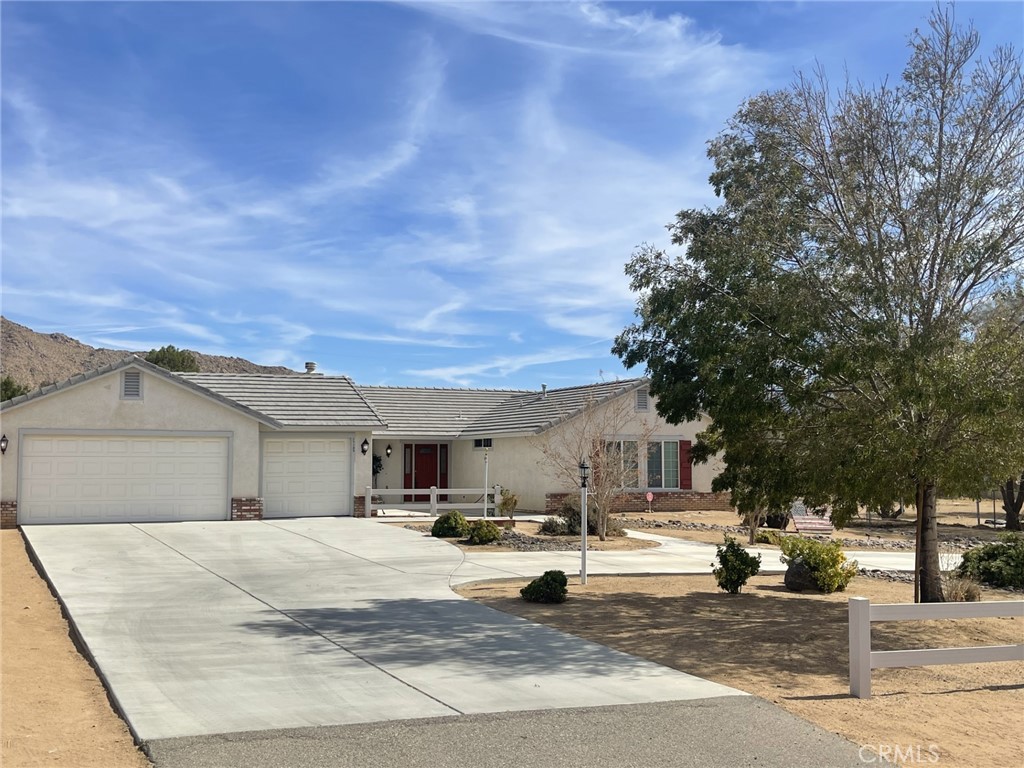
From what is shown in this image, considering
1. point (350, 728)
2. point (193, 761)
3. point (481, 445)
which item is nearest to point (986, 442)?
point (350, 728)

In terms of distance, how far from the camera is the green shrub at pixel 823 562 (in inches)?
631

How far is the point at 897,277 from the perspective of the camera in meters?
12.3

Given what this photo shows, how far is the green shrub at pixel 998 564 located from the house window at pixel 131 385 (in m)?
19.9

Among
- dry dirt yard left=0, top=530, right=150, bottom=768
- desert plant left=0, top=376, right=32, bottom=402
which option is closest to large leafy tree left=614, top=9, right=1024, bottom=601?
dry dirt yard left=0, top=530, right=150, bottom=768

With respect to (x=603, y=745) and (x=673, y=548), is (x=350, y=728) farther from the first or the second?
(x=673, y=548)

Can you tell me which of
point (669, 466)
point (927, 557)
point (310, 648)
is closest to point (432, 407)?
point (669, 466)

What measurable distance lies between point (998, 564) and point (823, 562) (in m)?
3.85

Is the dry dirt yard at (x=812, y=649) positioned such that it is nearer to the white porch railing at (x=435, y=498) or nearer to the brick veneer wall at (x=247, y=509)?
the white porch railing at (x=435, y=498)

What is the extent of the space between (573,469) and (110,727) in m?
21.0

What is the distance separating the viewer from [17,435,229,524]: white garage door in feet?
77.4

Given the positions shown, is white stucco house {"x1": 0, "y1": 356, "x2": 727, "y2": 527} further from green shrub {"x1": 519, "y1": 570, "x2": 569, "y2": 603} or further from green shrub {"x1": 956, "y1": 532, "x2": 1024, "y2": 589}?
green shrub {"x1": 519, "y1": 570, "x2": 569, "y2": 603}

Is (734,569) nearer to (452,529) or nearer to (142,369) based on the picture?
(452,529)

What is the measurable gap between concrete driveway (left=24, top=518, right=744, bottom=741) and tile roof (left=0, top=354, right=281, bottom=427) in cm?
672

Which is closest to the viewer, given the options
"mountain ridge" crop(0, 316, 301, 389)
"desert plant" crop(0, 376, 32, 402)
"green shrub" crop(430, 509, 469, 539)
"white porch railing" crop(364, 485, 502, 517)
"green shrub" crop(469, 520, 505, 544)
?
"green shrub" crop(469, 520, 505, 544)
